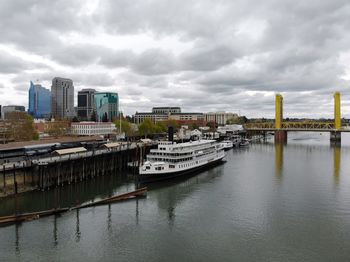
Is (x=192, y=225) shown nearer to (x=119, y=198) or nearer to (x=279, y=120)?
(x=119, y=198)

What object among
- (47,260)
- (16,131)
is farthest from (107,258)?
(16,131)

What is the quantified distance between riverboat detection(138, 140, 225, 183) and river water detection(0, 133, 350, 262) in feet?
6.36

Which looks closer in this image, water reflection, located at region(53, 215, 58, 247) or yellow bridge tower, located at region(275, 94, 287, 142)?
water reflection, located at region(53, 215, 58, 247)

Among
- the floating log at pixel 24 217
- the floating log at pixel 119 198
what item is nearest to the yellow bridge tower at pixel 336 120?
the floating log at pixel 119 198

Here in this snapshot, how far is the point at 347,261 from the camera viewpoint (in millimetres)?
20328

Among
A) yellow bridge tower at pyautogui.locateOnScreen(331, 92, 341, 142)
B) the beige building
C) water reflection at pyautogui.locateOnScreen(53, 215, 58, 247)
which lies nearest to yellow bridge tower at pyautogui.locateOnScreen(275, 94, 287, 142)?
yellow bridge tower at pyautogui.locateOnScreen(331, 92, 341, 142)

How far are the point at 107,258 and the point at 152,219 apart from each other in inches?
307

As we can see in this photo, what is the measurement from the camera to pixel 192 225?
87.0 feet

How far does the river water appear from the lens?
21453 mm

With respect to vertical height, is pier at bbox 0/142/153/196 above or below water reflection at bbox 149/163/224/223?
above

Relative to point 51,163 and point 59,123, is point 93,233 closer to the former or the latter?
point 51,163

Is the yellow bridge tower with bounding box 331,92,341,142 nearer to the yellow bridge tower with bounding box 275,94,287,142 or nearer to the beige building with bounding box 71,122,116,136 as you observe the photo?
the yellow bridge tower with bounding box 275,94,287,142

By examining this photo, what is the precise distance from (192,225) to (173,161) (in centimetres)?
2006

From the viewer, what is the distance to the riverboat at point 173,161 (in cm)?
4178
